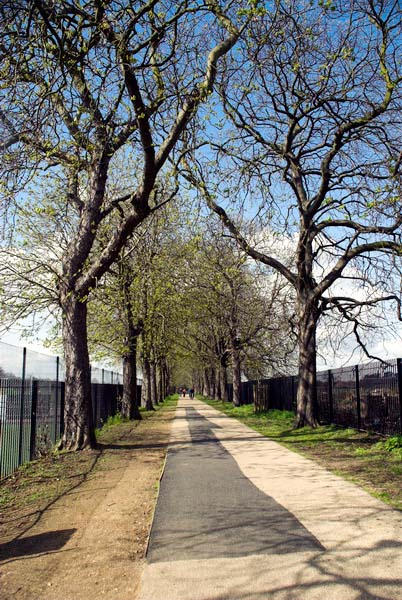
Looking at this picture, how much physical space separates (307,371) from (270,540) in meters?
12.6

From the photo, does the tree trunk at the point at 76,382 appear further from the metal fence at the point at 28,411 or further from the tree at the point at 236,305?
the tree at the point at 236,305

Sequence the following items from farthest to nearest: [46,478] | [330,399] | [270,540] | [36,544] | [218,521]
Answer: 1. [330,399]
2. [46,478]
3. [218,521]
4. [36,544]
5. [270,540]

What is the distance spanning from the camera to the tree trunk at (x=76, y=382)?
13102 mm

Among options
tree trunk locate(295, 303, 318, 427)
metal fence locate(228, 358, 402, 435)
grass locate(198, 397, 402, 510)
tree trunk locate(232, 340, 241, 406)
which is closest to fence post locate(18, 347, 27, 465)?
grass locate(198, 397, 402, 510)

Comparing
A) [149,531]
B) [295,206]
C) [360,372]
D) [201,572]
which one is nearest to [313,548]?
[201,572]

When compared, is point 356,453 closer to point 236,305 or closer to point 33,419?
point 33,419

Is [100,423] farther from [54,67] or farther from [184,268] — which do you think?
[54,67]

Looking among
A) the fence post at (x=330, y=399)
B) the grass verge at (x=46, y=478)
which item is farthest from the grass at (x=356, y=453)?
the grass verge at (x=46, y=478)

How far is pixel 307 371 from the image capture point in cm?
1770

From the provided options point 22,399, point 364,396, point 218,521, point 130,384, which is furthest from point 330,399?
point 218,521

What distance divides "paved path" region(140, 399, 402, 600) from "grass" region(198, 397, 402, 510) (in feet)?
1.45

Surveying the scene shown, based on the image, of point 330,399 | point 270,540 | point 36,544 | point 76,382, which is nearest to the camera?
point 270,540

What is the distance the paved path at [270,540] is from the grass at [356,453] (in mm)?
442

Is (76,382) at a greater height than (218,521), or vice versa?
(76,382)
